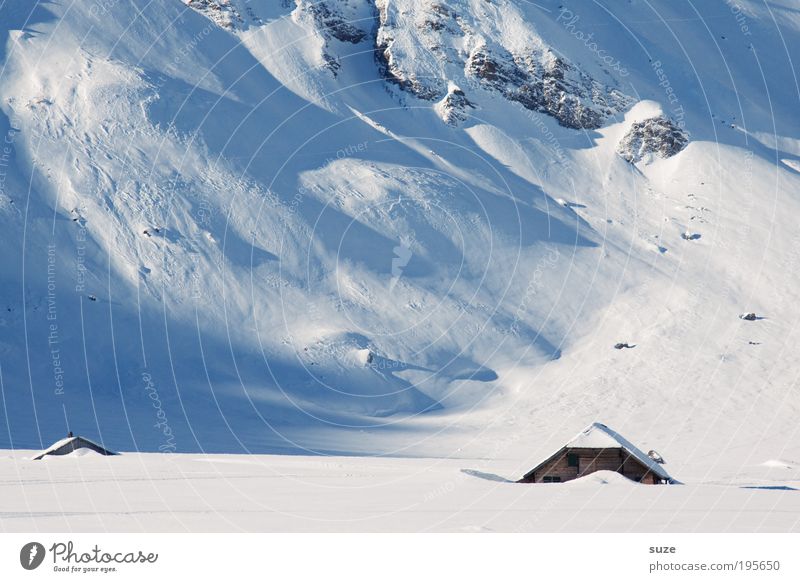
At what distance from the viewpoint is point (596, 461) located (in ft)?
183

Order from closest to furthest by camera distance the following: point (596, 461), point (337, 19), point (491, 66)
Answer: point (596, 461) → point (491, 66) → point (337, 19)

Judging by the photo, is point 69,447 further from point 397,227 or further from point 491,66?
point 491,66

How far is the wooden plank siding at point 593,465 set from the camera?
55.0 meters

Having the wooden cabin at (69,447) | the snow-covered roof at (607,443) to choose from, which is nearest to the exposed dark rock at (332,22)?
the wooden cabin at (69,447)

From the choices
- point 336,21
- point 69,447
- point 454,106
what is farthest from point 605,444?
point 336,21

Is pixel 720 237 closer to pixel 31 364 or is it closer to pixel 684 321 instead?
pixel 684 321

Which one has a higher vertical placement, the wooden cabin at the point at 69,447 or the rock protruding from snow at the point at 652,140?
the rock protruding from snow at the point at 652,140

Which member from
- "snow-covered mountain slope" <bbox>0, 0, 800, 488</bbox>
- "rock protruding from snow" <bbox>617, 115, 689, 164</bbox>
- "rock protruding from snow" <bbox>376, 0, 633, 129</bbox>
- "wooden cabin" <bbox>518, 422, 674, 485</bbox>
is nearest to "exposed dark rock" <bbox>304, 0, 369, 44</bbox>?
"snow-covered mountain slope" <bbox>0, 0, 800, 488</bbox>

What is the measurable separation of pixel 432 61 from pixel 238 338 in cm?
4977

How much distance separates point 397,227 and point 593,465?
7099 cm

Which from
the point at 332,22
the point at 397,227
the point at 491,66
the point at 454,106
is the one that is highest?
the point at 332,22

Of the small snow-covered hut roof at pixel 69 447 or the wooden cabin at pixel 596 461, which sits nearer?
the wooden cabin at pixel 596 461

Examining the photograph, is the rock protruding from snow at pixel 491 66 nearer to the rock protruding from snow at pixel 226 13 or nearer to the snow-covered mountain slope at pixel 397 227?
the snow-covered mountain slope at pixel 397 227

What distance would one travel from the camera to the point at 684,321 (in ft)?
377
